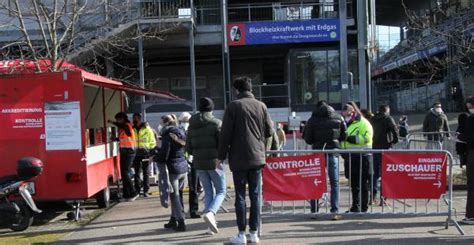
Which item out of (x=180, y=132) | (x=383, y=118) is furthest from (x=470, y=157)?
(x=180, y=132)

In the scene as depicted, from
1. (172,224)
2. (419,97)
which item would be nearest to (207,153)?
(172,224)

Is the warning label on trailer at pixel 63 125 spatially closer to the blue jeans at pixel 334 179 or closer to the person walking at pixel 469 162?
the blue jeans at pixel 334 179

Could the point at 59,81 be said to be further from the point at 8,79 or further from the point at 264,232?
the point at 264,232

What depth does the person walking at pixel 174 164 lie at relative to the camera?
Answer: 8.30m

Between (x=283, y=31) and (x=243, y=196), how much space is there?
846 inches

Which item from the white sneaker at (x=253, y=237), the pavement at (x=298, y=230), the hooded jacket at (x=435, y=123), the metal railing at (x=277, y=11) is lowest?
the pavement at (x=298, y=230)

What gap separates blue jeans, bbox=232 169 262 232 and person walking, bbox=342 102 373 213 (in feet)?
6.61

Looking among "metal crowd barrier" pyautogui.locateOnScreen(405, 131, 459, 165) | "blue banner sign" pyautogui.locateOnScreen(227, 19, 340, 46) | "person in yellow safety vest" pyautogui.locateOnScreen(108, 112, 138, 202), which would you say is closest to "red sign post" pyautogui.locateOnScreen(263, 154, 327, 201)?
"person in yellow safety vest" pyautogui.locateOnScreen(108, 112, 138, 202)

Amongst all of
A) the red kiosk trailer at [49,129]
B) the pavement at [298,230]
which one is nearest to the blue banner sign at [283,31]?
the pavement at [298,230]

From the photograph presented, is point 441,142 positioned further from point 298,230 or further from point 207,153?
point 207,153

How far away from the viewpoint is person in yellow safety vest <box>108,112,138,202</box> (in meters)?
12.0

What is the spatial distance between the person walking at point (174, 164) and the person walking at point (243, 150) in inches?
51.5

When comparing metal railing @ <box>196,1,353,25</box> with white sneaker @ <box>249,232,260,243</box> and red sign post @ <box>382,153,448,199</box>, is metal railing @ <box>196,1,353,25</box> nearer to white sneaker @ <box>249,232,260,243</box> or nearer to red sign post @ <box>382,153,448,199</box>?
red sign post @ <box>382,153,448,199</box>

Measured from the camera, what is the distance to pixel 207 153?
7.81m
